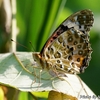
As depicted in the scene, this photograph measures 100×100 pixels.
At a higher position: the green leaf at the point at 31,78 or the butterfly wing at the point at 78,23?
the butterfly wing at the point at 78,23

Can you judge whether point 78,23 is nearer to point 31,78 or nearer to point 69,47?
point 69,47

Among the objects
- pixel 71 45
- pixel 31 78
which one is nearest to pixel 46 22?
pixel 71 45

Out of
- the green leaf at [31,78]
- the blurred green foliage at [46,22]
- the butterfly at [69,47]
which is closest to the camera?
the green leaf at [31,78]

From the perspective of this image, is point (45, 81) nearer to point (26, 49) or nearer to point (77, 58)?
point (77, 58)

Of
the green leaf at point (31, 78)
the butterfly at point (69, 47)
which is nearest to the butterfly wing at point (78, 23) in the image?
the butterfly at point (69, 47)

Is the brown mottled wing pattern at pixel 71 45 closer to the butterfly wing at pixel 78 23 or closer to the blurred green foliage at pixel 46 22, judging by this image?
the butterfly wing at pixel 78 23

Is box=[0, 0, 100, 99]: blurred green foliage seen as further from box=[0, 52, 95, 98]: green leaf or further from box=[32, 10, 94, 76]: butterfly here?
box=[0, 52, 95, 98]: green leaf
